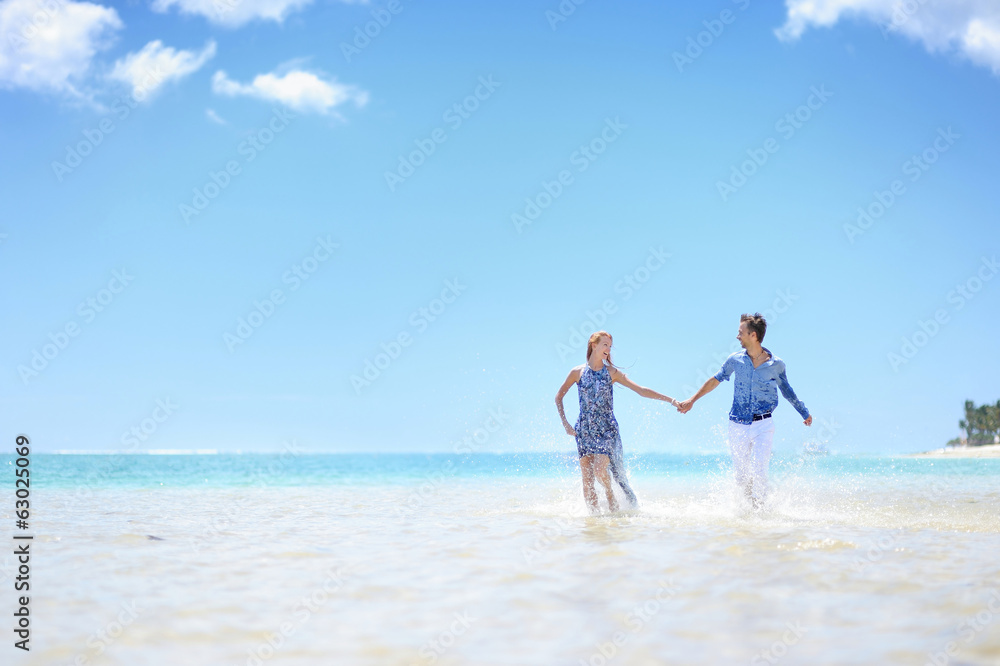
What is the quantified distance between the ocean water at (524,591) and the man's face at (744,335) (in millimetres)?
1964

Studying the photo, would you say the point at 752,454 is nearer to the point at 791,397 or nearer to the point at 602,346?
the point at 791,397

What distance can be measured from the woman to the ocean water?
2.11 feet

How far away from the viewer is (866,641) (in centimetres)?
367

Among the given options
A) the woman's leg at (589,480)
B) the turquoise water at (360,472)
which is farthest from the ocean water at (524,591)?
the turquoise water at (360,472)

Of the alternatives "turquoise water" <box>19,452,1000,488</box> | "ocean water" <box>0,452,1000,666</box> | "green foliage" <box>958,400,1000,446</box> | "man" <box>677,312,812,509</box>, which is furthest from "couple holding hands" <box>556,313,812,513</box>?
"green foliage" <box>958,400,1000,446</box>

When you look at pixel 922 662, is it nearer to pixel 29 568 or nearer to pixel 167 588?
pixel 167 588

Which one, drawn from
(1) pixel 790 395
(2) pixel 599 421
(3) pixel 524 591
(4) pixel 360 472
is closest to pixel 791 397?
(1) pixel 790 395

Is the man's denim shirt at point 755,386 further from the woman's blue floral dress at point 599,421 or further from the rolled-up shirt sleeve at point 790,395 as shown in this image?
the woman's blue floral dress at point 599,421

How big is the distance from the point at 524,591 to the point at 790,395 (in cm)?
550

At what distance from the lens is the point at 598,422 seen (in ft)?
30.0

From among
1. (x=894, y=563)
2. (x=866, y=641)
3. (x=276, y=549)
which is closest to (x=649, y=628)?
(x=866, y=641)

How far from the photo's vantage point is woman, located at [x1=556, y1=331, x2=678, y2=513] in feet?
29.9

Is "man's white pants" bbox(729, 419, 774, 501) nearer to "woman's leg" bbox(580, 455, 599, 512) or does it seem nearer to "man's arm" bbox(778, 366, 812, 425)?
"man's arm" bbox(778, 366, 812, 425)

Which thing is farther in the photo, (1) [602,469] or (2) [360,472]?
(2) [360,472]
